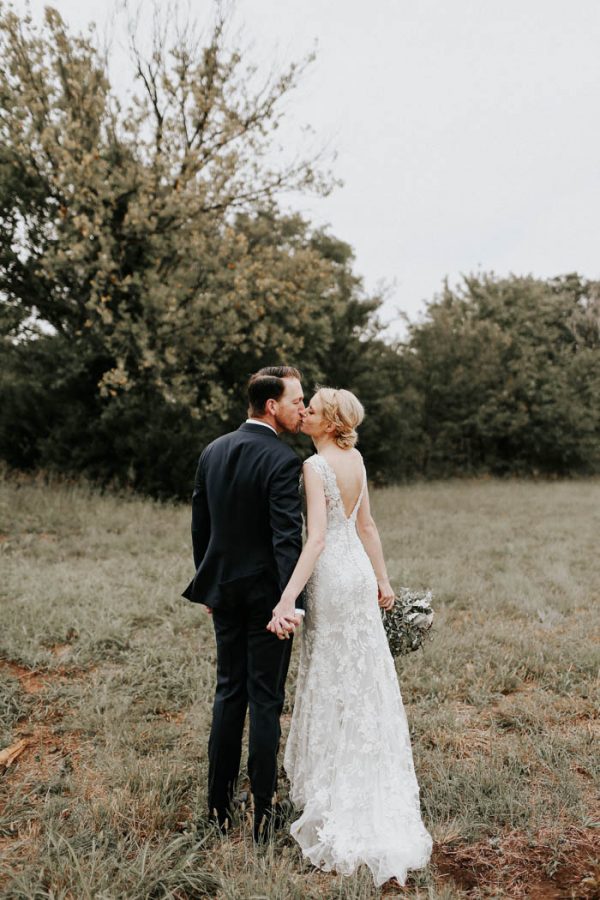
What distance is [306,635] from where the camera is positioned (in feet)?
11.2

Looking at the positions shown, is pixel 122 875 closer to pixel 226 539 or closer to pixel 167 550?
pixel 226 539

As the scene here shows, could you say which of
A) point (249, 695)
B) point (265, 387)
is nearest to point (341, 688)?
point (249, 695)

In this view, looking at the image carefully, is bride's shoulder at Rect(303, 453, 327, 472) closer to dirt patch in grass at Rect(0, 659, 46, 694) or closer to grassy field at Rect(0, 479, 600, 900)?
grassy field at Rect(0, 479, 600, 900)

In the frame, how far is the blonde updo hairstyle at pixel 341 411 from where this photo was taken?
3.30m

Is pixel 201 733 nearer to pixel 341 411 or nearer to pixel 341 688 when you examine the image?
pixel 341 688

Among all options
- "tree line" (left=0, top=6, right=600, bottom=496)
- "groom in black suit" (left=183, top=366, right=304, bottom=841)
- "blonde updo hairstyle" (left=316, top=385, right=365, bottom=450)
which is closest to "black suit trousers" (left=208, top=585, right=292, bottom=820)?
"groom in black suit" (left=183, top=366, right=304, bottom=841)

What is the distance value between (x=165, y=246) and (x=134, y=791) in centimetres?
1069

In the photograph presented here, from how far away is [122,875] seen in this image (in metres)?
2.75

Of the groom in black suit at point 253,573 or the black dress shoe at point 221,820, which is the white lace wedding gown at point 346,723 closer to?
the groom in black suit at point 253,573

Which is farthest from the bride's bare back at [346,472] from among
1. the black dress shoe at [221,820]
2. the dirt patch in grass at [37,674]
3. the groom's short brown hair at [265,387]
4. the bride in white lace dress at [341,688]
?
the dirt patch in grass at [37,674]

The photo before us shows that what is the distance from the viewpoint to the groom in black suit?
10.2ft

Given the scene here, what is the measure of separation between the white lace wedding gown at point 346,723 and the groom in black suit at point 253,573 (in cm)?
21

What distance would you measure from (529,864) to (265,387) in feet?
8.59

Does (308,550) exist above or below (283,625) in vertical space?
above
